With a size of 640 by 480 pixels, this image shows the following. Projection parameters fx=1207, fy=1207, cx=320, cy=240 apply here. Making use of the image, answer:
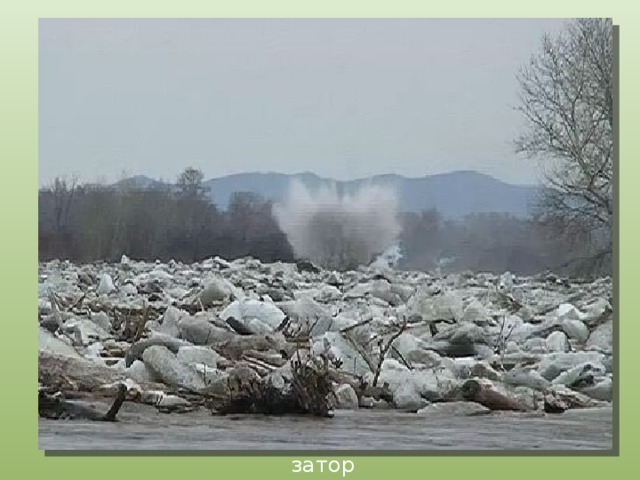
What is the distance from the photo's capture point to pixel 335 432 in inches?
157

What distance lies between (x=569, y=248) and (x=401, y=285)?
1.94 feet

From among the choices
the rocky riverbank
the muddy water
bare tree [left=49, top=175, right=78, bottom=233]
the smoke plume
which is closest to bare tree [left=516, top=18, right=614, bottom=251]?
the rocky riverbank

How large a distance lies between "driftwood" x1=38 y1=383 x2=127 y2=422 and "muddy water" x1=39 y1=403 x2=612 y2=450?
0.8 inches

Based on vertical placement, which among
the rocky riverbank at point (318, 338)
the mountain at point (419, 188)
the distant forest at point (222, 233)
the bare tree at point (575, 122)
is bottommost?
the rocky riverbank at point (318, 338)

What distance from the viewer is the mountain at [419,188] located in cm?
412

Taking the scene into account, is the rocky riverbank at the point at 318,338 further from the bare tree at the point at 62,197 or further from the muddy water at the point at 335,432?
the bare tree at the point at 62,197

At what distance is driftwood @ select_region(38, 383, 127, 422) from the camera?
405cm

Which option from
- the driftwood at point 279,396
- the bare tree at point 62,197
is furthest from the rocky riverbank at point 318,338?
the bare tree at point 62,197

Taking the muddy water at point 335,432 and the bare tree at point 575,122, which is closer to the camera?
the muddy water at point 335,432

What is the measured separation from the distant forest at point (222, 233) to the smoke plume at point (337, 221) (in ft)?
0.15

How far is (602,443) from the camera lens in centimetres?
405

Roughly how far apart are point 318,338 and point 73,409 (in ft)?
2.82

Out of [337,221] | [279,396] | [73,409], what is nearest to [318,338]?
[279,396]

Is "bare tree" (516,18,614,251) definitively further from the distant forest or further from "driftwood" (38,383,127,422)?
"driftwood" (38,383,127,422)
